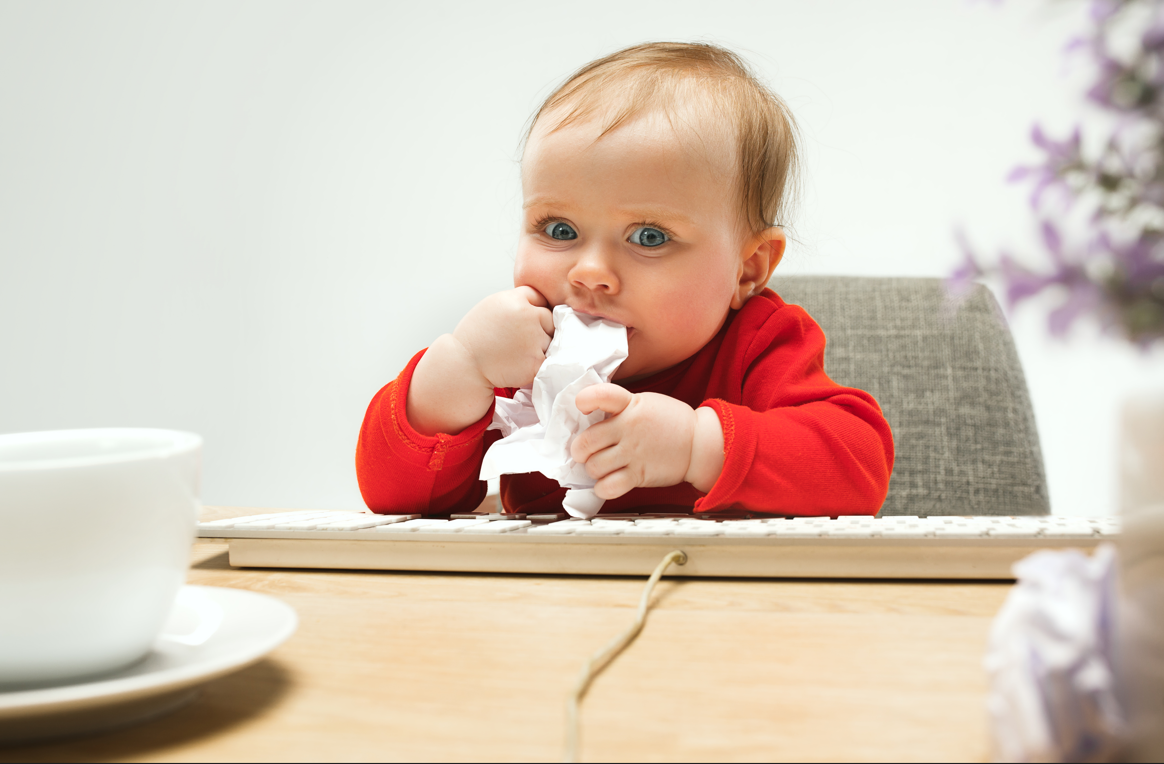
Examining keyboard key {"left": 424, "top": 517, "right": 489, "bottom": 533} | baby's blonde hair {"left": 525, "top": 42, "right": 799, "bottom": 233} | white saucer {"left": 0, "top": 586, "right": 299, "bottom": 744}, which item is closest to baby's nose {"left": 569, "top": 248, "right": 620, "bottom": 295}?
baby's blonde hair {"left": 525, "top": 42, "right": 799, "bottom": 233}

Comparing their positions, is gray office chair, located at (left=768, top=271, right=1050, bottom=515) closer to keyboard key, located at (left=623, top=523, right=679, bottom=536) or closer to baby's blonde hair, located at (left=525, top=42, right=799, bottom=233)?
baby's blonde hair, located at (left=525, top=42, right=799, bottom=233)

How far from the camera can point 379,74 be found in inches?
82.4

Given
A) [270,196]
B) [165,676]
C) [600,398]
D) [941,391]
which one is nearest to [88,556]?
[165,676]

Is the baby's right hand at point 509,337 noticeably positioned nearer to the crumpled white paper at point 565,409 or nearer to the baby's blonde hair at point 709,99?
the crumpled white paper at point 565,409

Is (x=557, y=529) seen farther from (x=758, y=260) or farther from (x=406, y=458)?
(x=758, y=260)

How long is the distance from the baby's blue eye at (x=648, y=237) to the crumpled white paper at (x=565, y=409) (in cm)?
9

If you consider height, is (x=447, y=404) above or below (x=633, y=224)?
below

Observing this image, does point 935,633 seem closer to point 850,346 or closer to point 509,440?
point 509,440

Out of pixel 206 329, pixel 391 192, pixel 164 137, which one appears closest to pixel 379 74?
pixel 391 192

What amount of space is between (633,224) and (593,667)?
0.52m

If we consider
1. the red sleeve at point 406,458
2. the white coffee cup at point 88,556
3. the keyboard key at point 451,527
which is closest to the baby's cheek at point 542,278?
the red sleeve at point 406,458

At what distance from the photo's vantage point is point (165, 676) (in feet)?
0.96

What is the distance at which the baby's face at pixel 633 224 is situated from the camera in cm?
78

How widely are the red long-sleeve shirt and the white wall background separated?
1056 millimetres
